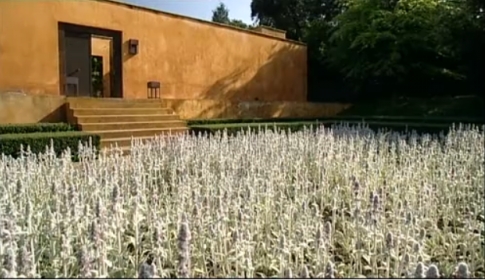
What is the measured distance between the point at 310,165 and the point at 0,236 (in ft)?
10.1

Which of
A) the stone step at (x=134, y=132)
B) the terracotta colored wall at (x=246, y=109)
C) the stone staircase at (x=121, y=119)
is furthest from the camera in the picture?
the terracotta colored wall at (x=246, y=109)

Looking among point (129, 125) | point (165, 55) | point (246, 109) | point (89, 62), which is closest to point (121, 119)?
point (129, 125)

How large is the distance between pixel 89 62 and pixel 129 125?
20.9 feet

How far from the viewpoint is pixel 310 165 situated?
190 inches

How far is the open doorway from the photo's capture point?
11.9m

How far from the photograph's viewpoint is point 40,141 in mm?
7008

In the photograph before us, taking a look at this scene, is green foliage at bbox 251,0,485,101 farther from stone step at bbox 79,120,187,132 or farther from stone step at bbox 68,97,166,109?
stone step at bbox 68,97,166,109

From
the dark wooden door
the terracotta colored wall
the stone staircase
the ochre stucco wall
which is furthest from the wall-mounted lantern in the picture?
the dark wooden door

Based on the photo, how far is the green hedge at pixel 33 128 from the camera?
312 inches

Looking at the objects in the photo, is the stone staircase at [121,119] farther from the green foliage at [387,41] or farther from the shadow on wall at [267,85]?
the green foliage at [387,41]

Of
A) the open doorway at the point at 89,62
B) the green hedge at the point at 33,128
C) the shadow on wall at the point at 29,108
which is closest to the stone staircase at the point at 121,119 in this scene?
the shadow on wall at the point at 29,108

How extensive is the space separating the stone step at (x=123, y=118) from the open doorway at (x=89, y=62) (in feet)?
7.74

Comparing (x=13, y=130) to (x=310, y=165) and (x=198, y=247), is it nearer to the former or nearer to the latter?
(x=310, y=165)

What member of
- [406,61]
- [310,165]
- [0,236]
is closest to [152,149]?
[310,165]
